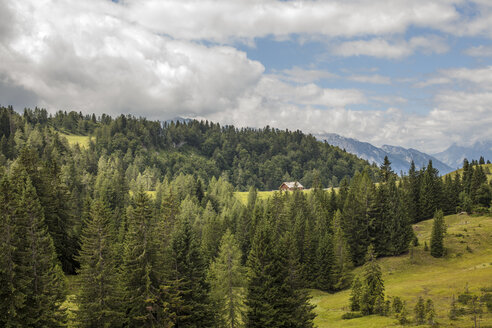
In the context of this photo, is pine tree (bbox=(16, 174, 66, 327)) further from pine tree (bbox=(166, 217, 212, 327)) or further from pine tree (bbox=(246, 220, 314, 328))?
pine tree (bbox=(246, 220, 314, 328))

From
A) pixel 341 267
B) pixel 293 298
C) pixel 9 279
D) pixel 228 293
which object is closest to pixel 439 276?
pixel 341 267

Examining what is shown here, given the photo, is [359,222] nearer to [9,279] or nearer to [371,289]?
[371,289]

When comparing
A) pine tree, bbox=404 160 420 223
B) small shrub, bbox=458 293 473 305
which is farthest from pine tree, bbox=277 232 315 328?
pine tree, bbox=404 160 420 223

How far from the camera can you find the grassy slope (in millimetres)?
51359

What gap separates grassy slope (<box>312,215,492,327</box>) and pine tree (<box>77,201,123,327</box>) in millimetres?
33903

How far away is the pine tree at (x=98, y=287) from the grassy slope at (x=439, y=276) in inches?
1335

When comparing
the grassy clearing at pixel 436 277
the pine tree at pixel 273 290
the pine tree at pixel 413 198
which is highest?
the pine tree at pixel 413 198

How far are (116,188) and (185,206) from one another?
26525 millimetres

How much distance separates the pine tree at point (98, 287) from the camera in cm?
3197

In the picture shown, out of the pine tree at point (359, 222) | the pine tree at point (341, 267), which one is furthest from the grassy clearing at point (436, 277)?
the pine tree at point (359, 222)

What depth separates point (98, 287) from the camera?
3262cm

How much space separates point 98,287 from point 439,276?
225 ft

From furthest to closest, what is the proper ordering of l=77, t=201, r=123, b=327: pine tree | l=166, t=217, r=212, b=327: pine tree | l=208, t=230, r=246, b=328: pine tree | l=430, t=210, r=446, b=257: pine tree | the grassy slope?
l=430, t=210, r=446, b=257: pine tree, the grassy slope, l=208, t=230, r=246, b=328: pine tree, l=166, t=217, r=212, b=327: pine tree, l=77, t=201, r=123, b=327: pine tree

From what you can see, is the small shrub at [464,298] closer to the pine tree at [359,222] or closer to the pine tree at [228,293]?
the pine tree at [228,293]
